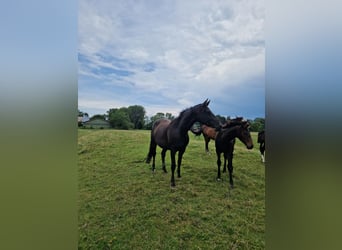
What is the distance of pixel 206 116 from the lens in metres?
1.70

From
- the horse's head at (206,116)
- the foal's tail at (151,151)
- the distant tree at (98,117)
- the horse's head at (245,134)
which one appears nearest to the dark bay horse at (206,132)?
the horse's head at (206,116)

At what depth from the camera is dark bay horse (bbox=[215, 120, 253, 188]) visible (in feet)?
5.48

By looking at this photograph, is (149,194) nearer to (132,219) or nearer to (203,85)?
(132,219)

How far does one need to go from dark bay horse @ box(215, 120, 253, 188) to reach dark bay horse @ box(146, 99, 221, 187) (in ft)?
0.26

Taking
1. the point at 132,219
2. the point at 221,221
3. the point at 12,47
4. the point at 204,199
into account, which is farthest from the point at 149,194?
the point at 12,47

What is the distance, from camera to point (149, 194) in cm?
173

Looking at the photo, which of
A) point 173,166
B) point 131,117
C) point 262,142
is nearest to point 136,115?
point 131,117

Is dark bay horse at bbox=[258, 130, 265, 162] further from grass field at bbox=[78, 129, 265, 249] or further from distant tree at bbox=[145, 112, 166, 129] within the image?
distant tree at bbox=[145, 112, 166, 129]

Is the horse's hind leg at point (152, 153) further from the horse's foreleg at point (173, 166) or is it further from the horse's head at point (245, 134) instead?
the horse's head at point (245, 134)

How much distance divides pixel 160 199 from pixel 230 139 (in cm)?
66

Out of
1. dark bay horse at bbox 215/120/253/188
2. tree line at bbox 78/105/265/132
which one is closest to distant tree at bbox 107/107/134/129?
tree line at bbox 78/105/265/132

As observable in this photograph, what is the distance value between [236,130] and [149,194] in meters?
0.77

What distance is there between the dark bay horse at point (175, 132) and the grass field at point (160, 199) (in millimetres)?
41

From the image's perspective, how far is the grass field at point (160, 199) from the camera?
1579 mm
